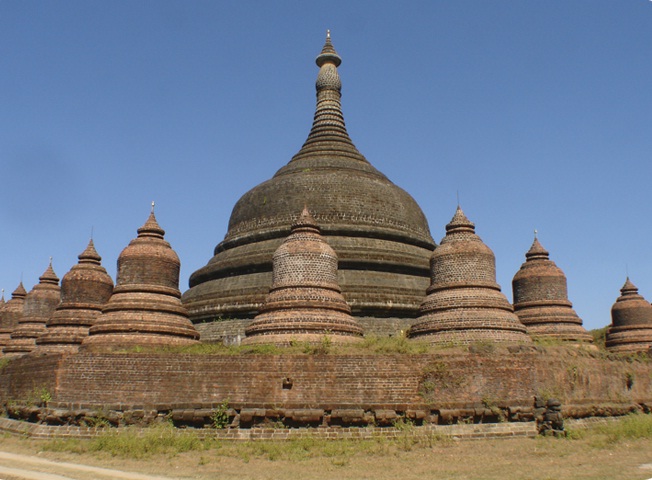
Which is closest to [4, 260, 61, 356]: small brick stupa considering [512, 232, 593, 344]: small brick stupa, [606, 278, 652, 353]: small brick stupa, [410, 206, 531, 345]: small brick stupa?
[410, 206, 531, 345]: small brick stupa

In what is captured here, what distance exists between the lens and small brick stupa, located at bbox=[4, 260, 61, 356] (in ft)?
80.6

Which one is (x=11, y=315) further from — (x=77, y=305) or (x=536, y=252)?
(x=536, y=252)

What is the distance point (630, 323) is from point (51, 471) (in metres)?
25.6

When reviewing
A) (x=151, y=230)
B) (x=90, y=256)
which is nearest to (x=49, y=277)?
(x=90, y=256)

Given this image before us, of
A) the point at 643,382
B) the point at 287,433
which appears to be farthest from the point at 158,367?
the point at 643,382

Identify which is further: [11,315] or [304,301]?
[11,315]

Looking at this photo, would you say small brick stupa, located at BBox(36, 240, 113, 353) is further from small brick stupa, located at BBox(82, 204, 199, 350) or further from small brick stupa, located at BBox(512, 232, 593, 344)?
small brick stupa, located at BBox(512, 232, 593, 344)

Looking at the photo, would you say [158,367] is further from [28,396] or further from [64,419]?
[28,396]

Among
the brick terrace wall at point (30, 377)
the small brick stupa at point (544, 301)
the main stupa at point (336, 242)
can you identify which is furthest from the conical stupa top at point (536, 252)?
the brick terrace wall at point (30, 377)

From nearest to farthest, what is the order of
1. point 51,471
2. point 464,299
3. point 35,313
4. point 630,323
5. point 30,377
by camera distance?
point 51,471
point 30,377
point 464,299
point 35,313
point 630,323

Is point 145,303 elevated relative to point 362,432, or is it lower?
elevated

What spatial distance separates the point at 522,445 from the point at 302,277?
7043 mm

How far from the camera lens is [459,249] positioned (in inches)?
749

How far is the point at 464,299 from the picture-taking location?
18094mm
